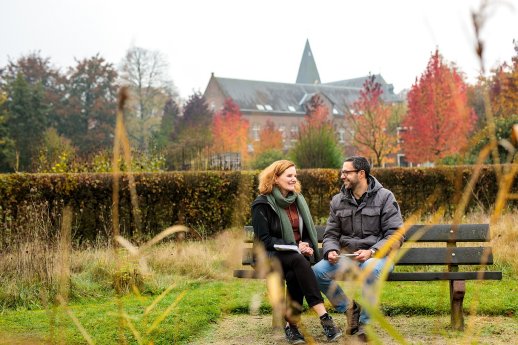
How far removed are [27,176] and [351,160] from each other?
6.45 metres

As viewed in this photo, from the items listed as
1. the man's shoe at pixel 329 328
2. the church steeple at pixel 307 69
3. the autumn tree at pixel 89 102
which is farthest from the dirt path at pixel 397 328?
the church steeple at pixel 307 69

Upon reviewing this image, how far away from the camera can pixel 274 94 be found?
69.2 meters

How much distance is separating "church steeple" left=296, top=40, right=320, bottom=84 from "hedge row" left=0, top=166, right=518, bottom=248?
268 ft

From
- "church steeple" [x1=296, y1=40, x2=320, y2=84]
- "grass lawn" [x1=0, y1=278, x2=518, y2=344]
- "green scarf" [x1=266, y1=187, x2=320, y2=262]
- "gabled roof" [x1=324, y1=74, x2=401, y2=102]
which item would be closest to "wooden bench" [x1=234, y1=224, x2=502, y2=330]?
"grass lawn" [x1=0, y1=278, x2=518, y2=344]

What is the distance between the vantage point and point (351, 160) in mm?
5324

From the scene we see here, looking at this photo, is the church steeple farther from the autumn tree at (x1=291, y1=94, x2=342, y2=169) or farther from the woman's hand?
the woman's hand

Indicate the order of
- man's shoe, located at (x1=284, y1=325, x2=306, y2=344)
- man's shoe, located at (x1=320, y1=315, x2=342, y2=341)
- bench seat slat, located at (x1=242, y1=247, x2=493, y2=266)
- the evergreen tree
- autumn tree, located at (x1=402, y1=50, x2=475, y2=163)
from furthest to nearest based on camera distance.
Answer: the evergreen tree
autumn tree, located at (x1=402, y1=50, x2=475, y2=163)
bench seat slat, located at (x1=242, y1=247, x2=493, y2=266)
man's shoe, located at (x1=284, y1=325, x2=306, y2=344)
man's shoe, located at (x1=320, y1=315, x2=342, y2=341)

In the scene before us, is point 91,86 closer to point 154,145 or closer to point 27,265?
point 154,145

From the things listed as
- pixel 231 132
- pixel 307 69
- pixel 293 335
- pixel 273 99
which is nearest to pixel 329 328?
pixel 293 335

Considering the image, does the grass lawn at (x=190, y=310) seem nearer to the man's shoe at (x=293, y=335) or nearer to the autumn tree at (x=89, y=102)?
the man's shoe at (x=293, y=335)

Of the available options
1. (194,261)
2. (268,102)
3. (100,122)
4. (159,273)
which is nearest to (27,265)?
(159,273)

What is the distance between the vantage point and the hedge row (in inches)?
396

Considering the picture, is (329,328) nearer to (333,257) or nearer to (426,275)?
(333,257)

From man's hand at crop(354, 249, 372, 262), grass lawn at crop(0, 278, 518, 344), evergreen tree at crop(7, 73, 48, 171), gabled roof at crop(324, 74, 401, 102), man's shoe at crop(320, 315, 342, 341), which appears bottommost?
grass lawn at crop(0, 278, 518, 344)
